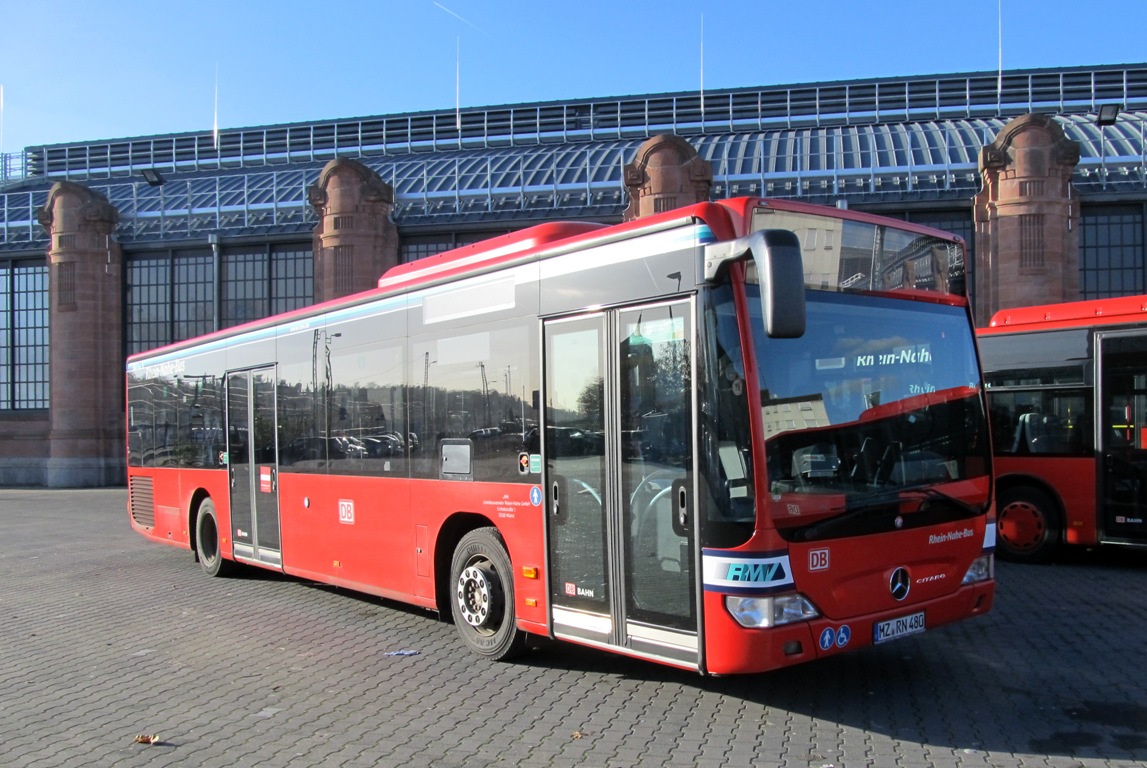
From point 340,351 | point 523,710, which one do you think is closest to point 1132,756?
point 523,710

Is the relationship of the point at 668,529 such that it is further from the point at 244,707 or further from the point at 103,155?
the point at 103,155

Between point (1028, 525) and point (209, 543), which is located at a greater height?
point (1028, 525)

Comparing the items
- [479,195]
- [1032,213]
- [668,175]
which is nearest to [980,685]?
[1032,213]

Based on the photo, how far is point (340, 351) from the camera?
9.52m

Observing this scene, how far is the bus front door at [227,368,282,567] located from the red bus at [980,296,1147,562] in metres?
8.95

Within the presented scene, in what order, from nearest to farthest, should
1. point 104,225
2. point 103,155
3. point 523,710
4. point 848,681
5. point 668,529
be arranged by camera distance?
point 668,529 → point 523,710 → point 848,681 → point 104,225 → point 103,155

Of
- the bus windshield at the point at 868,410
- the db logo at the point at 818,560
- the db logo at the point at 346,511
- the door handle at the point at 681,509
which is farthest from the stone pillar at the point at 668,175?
the db logo at the point at 818,560

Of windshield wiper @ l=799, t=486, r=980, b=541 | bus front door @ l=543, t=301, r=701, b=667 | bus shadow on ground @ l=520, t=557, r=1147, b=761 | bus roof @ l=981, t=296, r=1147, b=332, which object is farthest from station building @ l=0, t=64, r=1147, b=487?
bus front door @ l=543, t=301, r=701, b=667

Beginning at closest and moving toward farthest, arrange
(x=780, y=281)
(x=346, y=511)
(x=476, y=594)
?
(x=780, y=281)
(x=476, y=594)
(x=346, y=511)

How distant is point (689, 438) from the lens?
18.6 ft

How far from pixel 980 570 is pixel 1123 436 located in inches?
228

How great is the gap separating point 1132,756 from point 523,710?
3504mm

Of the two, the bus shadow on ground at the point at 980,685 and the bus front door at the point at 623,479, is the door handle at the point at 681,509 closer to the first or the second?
the bus front door at the point at 623,479

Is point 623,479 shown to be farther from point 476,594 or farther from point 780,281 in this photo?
point 476,594
